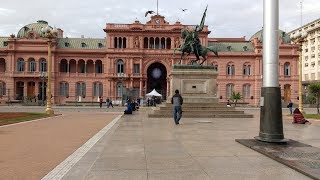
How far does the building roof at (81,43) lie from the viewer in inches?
3521

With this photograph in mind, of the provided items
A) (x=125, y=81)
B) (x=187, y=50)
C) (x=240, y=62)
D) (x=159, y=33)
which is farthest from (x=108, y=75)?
(x=187, y=50)

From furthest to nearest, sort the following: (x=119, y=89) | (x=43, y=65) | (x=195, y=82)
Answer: (x=43, y=65) → (x=119, y=89) → (x=195, y=82)

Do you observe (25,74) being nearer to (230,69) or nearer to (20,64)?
(20,64)

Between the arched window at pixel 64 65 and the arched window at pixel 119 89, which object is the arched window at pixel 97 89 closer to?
the arched window at pixel 119 89

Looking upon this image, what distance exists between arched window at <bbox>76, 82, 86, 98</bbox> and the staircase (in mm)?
59858

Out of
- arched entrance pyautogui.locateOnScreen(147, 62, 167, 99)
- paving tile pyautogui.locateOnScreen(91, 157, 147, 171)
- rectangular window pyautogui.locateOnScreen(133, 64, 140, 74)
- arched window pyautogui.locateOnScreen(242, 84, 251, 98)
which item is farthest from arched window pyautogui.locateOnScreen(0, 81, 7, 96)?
paving tile pyautogui.locateOnScreen(91, 157, 147, 171)

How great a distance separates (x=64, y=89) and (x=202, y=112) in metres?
63.2

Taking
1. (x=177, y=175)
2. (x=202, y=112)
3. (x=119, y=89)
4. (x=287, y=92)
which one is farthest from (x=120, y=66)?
(x=177, y=175)

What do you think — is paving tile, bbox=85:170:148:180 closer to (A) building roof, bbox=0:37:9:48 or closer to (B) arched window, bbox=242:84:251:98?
(B) arched window, bbox=242:84:251:98

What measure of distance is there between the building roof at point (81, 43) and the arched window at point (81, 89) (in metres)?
9.03

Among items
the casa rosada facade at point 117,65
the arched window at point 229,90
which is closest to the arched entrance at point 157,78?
the casa rosada facade at point 117,65

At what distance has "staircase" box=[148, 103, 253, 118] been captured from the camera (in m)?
27.7

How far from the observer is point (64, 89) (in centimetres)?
8625

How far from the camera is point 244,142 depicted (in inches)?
477
